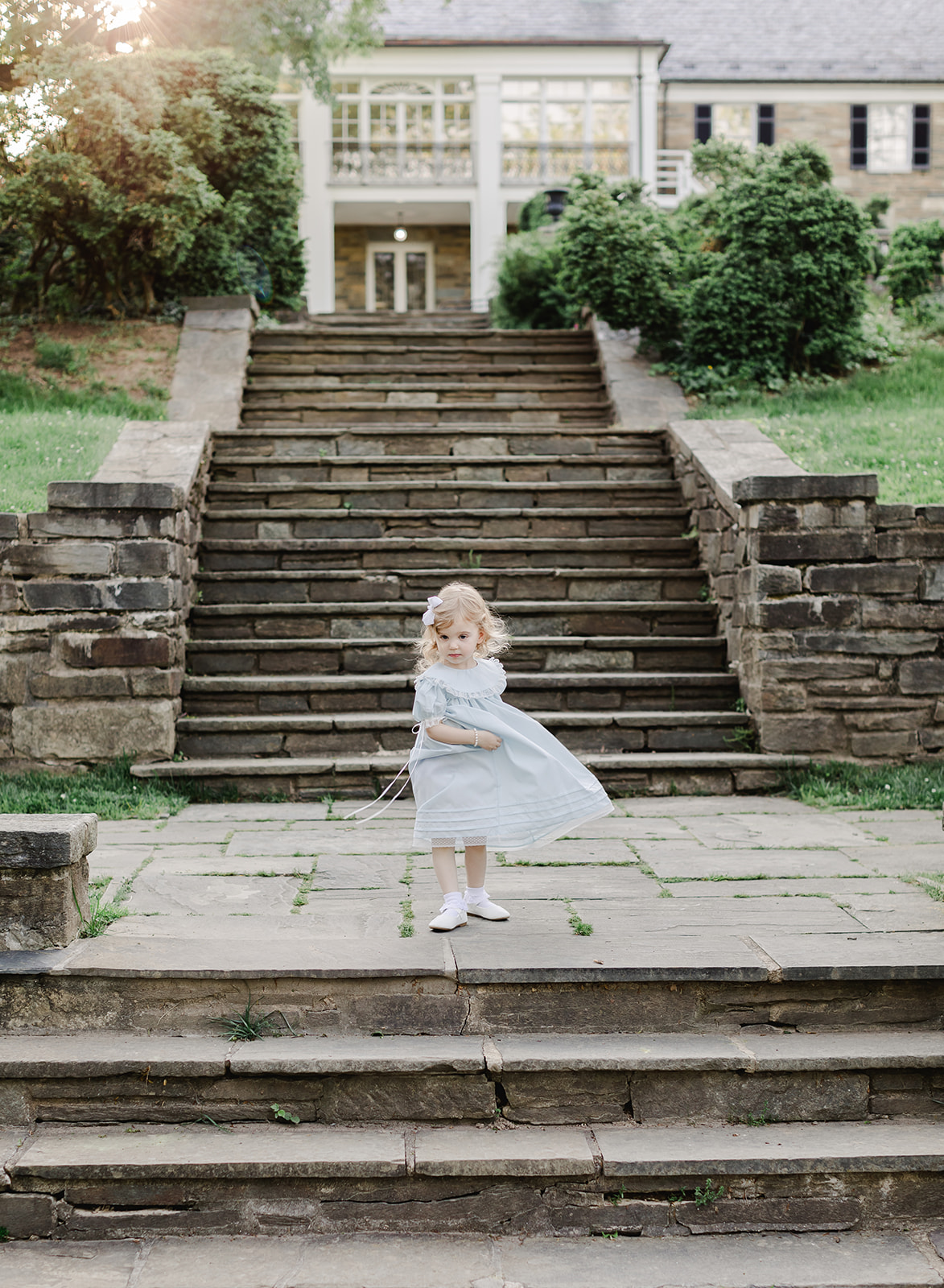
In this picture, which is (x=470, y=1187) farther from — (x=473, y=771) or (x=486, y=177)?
(x=486, y=177)

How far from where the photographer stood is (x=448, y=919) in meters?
3.27

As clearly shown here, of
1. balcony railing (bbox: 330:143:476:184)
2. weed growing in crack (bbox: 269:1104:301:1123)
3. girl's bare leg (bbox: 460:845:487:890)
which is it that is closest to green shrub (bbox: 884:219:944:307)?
girl's bare leg (bbox: 460:845:487:890)

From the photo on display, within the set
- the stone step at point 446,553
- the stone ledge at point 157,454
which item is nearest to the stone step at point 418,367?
the stone ledge at point 157,454

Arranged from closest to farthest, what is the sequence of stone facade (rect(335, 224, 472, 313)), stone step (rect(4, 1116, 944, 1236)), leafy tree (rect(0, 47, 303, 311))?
stone step (rect(4, 1116, 944, 1236))
leafy tree (rect(0, 47, 303, 311))
stone facade (rect(335, 224, 472, 313))

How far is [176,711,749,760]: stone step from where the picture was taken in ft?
18.6

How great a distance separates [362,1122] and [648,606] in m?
4.32

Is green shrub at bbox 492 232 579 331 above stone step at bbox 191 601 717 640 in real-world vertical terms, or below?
above

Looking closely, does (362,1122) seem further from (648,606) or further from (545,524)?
(545,524)

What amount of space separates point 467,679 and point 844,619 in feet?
9.89

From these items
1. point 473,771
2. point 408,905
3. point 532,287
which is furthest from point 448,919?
point 532,287

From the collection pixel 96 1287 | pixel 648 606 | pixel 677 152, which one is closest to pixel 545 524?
pixel 648 606

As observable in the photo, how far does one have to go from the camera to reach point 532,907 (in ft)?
11.7

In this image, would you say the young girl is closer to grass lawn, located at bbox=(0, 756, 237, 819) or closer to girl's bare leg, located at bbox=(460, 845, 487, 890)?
girl's bare leg, located at bbox=(460, 845, 487, 890)

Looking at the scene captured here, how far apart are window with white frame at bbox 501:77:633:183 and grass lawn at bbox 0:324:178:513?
1489 cm
